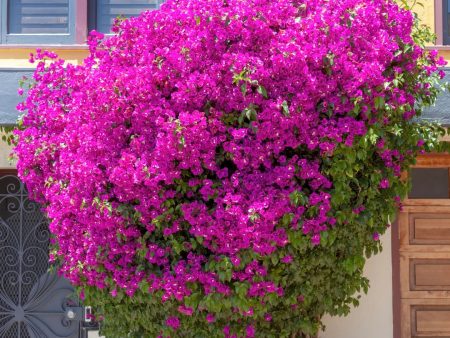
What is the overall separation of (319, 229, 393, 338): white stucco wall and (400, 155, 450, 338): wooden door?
0.14 metres

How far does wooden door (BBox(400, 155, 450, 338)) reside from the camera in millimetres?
7102

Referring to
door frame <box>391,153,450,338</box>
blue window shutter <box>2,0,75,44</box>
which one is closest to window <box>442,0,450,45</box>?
door frame <box>391,153,450,338</box>

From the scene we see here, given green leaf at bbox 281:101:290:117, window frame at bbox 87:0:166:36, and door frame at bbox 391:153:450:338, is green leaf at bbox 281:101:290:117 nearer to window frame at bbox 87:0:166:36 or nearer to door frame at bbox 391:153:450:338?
door frame at bbox 391:153:450:338

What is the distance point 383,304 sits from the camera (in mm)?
7039

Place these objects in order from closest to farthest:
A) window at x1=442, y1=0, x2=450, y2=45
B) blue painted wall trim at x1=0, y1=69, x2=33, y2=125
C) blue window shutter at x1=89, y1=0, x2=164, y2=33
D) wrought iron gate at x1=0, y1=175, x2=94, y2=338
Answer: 1. blue painted wall trim at x1=0, y1=69, x2=33, y2=125
2. window at x1=442, y1=0, x2=450, y2=45
3. wrought iron gate at x1=0, y1=175, x2=94, y2=338
4. blue window shutter at x1=89, y1=0, x2=164, y2=33

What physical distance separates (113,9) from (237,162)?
2.79 meters

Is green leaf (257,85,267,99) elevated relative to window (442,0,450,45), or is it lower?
lower

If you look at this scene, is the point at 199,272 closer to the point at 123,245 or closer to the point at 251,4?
the point at 123,245

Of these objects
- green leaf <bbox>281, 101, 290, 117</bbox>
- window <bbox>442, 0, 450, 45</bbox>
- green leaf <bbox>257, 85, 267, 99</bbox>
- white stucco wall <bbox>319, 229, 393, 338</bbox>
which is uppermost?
window <bbox>442, 0, 450, 45</bbox>

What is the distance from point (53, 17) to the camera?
24.0 ft

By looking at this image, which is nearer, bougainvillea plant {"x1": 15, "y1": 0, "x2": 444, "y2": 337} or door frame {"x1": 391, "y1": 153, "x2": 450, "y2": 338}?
bougainvillea plant {"x1": 15, "y1": 0, "x2": 444, "y2": 337}

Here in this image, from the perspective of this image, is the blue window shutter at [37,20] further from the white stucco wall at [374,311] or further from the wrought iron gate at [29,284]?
the white stucco wall at [374,311]

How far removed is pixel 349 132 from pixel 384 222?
778 mm

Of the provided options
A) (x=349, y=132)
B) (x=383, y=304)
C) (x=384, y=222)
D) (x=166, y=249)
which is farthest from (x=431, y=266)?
(x=166, y=249)
